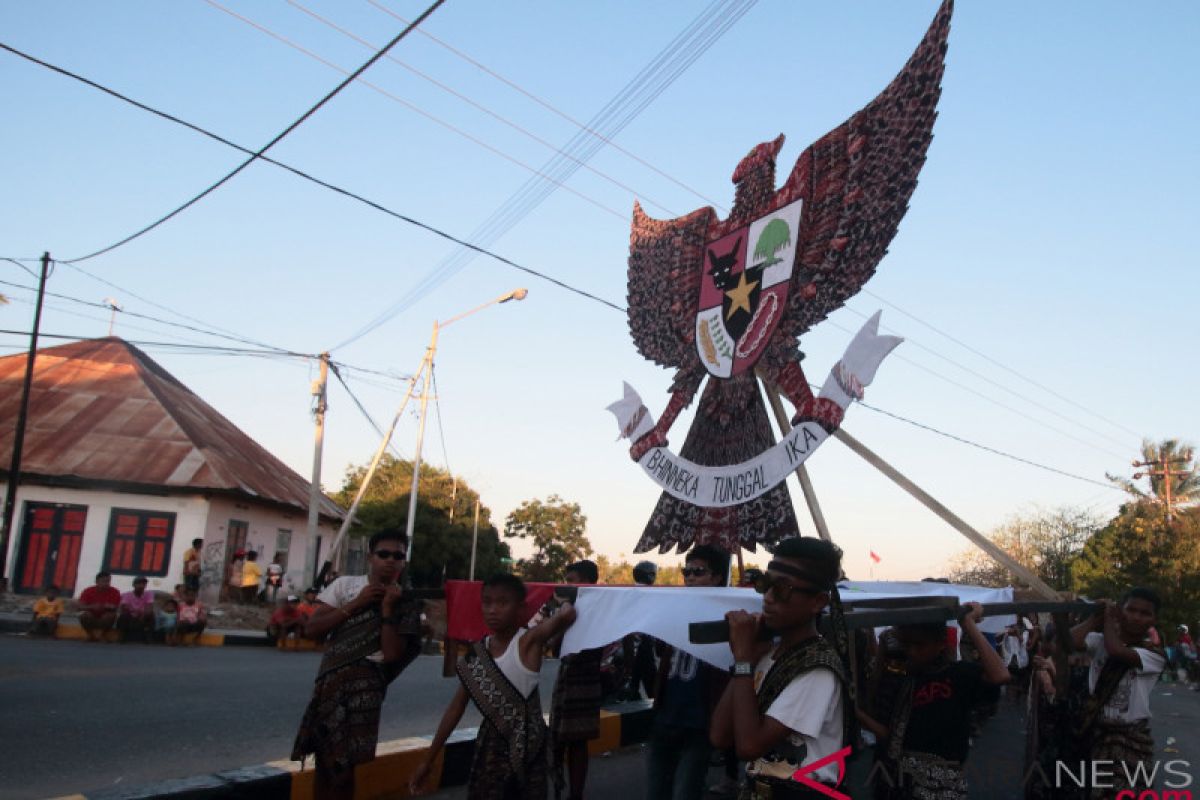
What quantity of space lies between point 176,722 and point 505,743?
5223mm

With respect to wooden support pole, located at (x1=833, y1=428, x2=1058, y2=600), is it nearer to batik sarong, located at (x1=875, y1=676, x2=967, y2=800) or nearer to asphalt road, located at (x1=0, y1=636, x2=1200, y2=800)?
asphalt road, located at (x1=0, y1=636, x2=1200, y2=800)

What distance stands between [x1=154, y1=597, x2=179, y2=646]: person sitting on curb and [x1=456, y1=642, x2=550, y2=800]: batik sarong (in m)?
13.9

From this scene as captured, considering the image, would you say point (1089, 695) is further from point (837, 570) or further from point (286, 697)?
point (286, 697)

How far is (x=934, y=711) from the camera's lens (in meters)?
3.71

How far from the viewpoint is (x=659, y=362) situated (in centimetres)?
918

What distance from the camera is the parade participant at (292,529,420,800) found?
4.22 metres

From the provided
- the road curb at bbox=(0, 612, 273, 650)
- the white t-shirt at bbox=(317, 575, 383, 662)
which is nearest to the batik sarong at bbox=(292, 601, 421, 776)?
the white t-shirt at bbox=(317, 575, 383, 662)

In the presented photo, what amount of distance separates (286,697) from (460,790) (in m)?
4.34

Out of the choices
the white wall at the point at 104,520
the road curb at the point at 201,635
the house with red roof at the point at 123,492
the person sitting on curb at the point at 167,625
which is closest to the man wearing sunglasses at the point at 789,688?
the road curb at the point at 201,635

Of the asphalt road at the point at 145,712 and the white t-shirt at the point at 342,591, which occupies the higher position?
the white t-shirt at the point at 342,591

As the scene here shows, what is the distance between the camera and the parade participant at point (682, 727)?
4.94 m

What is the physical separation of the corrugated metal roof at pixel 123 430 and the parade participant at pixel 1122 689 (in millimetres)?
21557

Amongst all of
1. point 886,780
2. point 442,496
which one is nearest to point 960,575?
point 442,496

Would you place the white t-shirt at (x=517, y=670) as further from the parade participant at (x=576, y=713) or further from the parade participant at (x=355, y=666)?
the parade participant at (x=576, y=713)
